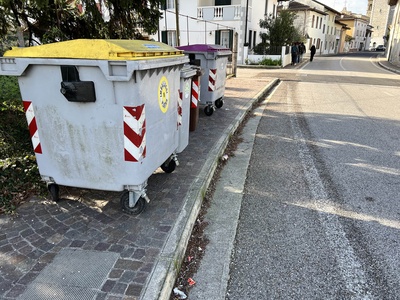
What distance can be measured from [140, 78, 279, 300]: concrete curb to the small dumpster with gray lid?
1.78 ft

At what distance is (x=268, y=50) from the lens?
2553 centimetres

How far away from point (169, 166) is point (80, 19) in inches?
148

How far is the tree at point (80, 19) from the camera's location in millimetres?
5352

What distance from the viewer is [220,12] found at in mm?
24625

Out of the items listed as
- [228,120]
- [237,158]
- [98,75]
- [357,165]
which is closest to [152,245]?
[98,75]

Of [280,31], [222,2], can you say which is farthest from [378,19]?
[222,2]

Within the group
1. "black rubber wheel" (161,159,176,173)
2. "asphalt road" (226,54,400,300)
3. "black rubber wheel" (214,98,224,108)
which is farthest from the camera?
"black rubber wheel" (214,98,224,108)

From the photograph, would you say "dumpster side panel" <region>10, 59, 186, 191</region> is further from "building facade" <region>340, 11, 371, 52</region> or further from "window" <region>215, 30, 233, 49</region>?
"building facade" <region>340, 11, 371, 52</region>

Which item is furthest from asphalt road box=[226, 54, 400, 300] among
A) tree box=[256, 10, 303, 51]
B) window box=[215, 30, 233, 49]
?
tree box=[256, 10, 303, 51]

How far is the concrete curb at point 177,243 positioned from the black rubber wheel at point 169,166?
1.33ft

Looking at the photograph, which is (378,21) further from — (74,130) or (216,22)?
(74,130)

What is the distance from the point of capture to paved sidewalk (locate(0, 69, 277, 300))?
7.56ft

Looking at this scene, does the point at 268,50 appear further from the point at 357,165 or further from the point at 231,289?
the point at 231,289

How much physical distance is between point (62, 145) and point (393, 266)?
334 centimetres
